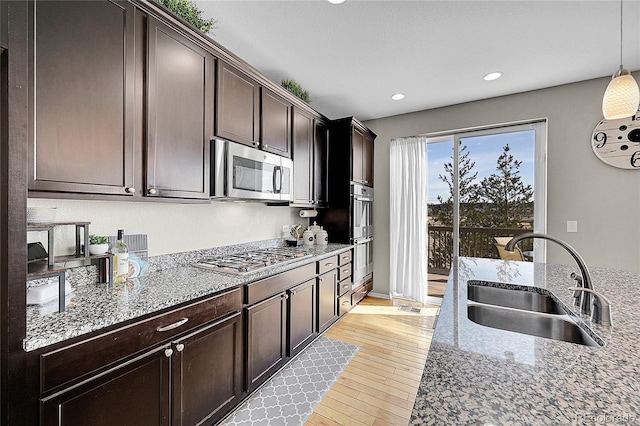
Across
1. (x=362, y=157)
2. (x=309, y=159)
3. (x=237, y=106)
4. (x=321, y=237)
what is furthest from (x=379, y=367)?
(x=362, y=157)

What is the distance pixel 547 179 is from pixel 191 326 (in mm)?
3804

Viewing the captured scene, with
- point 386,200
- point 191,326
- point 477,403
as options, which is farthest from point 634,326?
point 386,200

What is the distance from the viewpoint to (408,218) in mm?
3904

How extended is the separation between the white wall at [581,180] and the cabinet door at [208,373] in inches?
136

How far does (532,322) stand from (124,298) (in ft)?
6.25

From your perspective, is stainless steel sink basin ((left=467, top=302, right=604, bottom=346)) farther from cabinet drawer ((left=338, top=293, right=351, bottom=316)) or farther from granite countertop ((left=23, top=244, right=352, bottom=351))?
cabinet drawer ((left=338, top=293, right=351, bottom=316))

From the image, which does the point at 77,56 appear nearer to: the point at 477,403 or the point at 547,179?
the point at 477,403

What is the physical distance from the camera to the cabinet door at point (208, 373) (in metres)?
1.41

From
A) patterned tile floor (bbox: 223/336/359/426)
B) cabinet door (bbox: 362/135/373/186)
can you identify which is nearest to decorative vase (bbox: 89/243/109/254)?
patterned tile floor (bbox: 223/336/359/426)

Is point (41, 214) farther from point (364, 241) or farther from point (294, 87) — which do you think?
point (364, 241)

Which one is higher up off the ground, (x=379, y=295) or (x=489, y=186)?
(x=489, y=186)

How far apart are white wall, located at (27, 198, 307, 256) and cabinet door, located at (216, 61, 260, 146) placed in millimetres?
679

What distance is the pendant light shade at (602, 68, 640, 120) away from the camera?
4.78 ft

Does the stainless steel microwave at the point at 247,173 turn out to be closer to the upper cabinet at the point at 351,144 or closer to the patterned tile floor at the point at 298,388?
the upper cabinet at the point at 351,144
